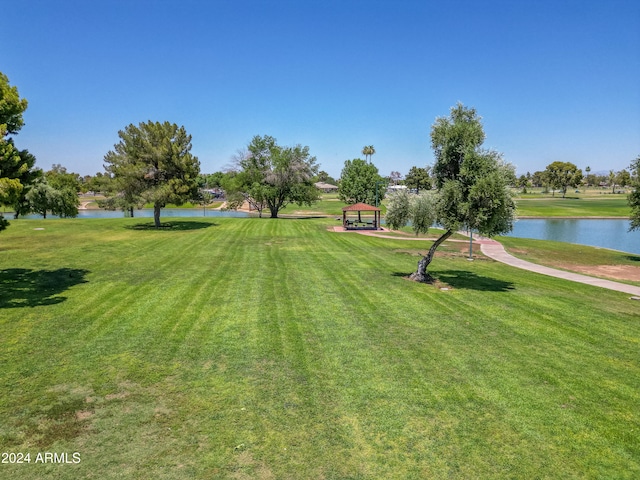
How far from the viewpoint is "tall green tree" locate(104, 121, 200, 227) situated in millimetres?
39581

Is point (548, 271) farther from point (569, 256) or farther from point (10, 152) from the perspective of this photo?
point (10, 152)

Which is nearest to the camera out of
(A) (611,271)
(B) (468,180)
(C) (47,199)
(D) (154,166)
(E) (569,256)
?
(B) (468,180)

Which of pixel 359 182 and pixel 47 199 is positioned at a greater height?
pixel 359 182

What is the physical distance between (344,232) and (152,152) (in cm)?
2137

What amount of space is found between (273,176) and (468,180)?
42966mm

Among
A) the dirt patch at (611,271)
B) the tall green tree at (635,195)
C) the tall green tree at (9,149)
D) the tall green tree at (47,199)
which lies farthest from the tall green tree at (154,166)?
the tall green tree at (635,195)

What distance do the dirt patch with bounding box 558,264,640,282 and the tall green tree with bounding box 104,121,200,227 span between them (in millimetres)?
34542

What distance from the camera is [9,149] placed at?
13062 mm

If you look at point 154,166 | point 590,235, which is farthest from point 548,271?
point 154,166

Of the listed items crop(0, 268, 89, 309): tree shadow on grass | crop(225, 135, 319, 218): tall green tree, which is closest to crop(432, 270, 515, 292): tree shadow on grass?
crop(0, 268, 89, 309): tree shadow on grass

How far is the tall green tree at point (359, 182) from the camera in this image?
67.1 m

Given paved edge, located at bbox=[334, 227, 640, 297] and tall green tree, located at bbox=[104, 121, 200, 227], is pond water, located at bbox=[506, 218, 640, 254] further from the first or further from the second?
tall green tree, located at bbox=[104, 121, 200, 227]

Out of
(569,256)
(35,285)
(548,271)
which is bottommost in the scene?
(548,271)

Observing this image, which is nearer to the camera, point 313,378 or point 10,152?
point 313,378
